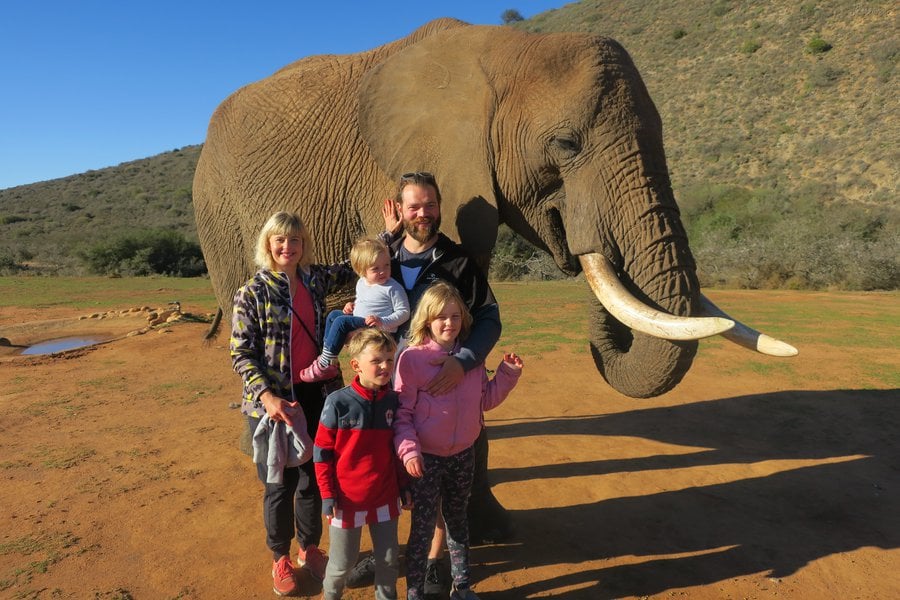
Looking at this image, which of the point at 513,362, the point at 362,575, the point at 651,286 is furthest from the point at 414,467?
the point at 651,286

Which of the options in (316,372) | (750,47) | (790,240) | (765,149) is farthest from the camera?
(750,47)

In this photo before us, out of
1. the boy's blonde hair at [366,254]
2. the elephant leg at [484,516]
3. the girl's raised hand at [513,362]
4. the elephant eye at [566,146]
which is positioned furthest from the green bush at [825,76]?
the boy's blonde hair at [366,254]

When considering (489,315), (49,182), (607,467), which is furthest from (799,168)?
(49,182)

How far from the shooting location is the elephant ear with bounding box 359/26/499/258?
3.51 metres

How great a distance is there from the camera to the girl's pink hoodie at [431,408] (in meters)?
2.79

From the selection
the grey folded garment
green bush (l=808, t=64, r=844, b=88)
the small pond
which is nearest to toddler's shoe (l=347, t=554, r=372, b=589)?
the grey folded garment

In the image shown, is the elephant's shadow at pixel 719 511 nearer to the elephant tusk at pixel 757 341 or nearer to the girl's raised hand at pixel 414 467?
the girl's raised hand at pixel 414 467

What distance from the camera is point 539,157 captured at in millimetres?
3488

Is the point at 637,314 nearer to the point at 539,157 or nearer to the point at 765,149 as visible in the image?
the point at 539,157

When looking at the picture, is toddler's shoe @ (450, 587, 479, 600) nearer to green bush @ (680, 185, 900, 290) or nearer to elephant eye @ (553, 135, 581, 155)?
elephant eye @ (553, 135, 581, 155)

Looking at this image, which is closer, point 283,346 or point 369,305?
point 369,305

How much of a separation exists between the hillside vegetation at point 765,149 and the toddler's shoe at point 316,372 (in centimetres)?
1955

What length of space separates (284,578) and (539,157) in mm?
2815

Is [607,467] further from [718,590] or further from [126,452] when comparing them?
[126,452]
